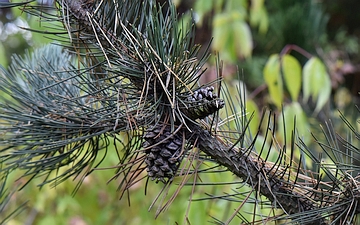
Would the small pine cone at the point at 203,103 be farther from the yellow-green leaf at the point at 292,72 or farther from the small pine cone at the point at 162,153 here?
the yellow-green leaf at the point at 292,72

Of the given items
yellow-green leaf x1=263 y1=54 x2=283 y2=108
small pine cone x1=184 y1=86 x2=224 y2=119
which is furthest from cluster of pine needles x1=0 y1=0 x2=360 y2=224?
yellow-green leaf x1=263 y1=54 x2=283 y2=108

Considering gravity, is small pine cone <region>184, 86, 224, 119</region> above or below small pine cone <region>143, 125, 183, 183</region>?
above

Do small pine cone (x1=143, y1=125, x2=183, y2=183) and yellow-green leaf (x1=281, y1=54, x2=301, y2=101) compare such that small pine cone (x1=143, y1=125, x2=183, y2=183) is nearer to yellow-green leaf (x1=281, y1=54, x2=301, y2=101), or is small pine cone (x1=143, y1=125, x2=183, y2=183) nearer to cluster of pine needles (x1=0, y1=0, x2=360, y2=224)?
cluster of pine needles (x1=0, y1=0, x2=360, y2=224)

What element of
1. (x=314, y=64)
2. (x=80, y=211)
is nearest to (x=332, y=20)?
(x=314, y=64)

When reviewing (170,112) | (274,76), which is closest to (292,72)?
(274,76)

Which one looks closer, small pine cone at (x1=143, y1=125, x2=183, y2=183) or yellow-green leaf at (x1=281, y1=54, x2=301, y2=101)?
small pine cone at (x1=143, y1=125, x2=183, y2=183)

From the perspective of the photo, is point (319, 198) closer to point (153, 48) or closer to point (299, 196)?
point (299, 196)

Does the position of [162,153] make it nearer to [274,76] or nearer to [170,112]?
[170,112]
